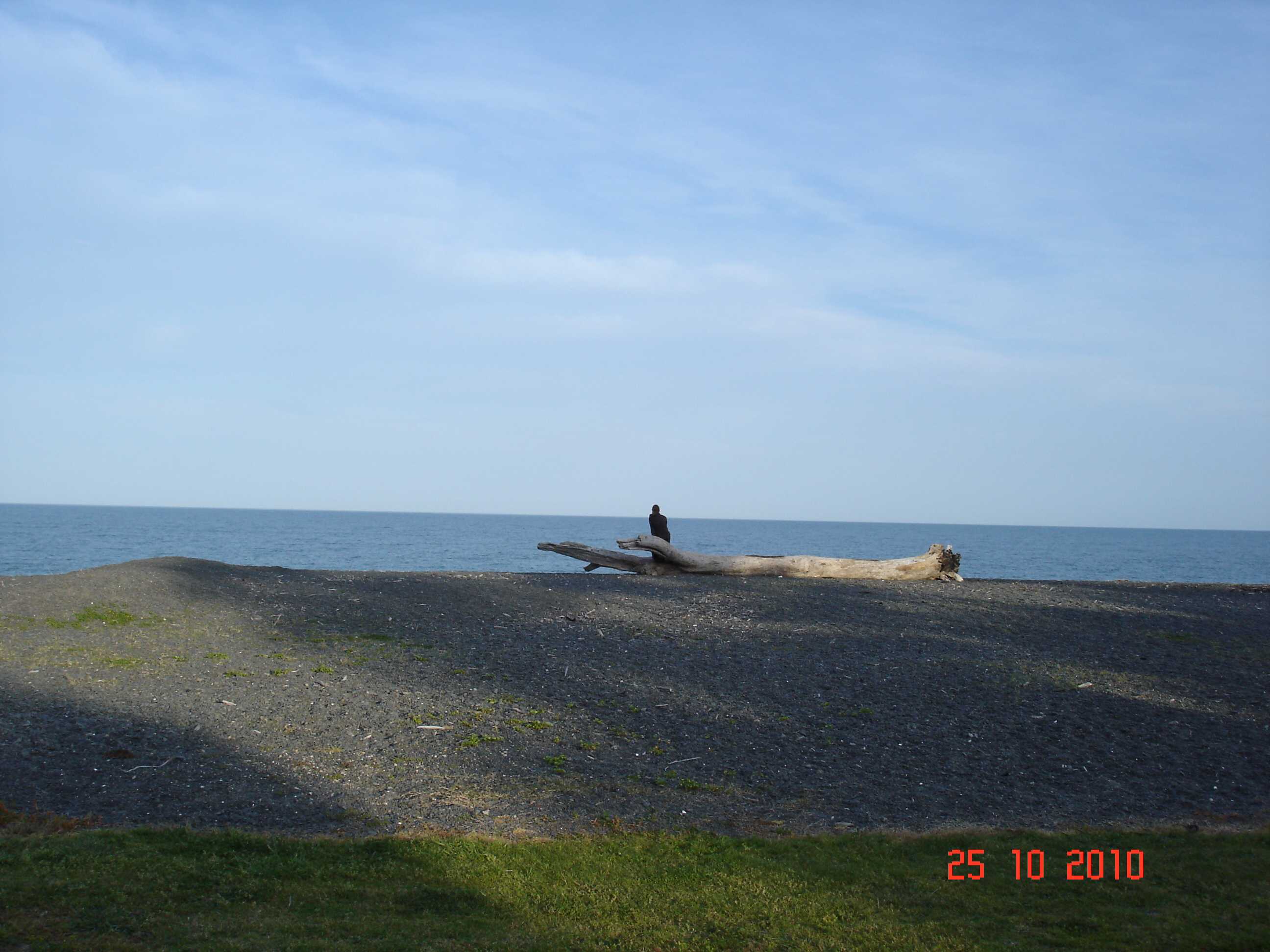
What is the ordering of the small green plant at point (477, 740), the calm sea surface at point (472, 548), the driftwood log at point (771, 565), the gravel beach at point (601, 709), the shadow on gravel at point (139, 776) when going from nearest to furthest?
the shadow on gravel at point (139, 776), the gravel beach at point (601, 709), the small green plant at point (477, 740), the driftwood log at point (771, 565), the calm sea surface at point (472, 548)

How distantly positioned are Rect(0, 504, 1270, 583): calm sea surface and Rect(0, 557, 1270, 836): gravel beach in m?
18.3

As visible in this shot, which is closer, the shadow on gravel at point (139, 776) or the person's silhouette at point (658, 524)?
the shadow on gravel at point (139, 776)

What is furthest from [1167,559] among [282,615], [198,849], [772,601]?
[198,849]

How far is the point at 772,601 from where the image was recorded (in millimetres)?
15875

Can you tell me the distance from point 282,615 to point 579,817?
25.9 feet

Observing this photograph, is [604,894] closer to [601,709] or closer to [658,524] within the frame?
[601,709]

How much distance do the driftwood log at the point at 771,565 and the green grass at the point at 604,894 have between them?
1283 cm

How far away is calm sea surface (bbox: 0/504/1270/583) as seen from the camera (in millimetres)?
53094

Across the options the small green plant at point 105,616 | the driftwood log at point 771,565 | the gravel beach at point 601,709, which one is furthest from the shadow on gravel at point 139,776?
the driftwood log at point 771,565

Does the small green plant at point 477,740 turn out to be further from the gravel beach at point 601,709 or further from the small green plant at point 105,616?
the small green plant at point 105,616
